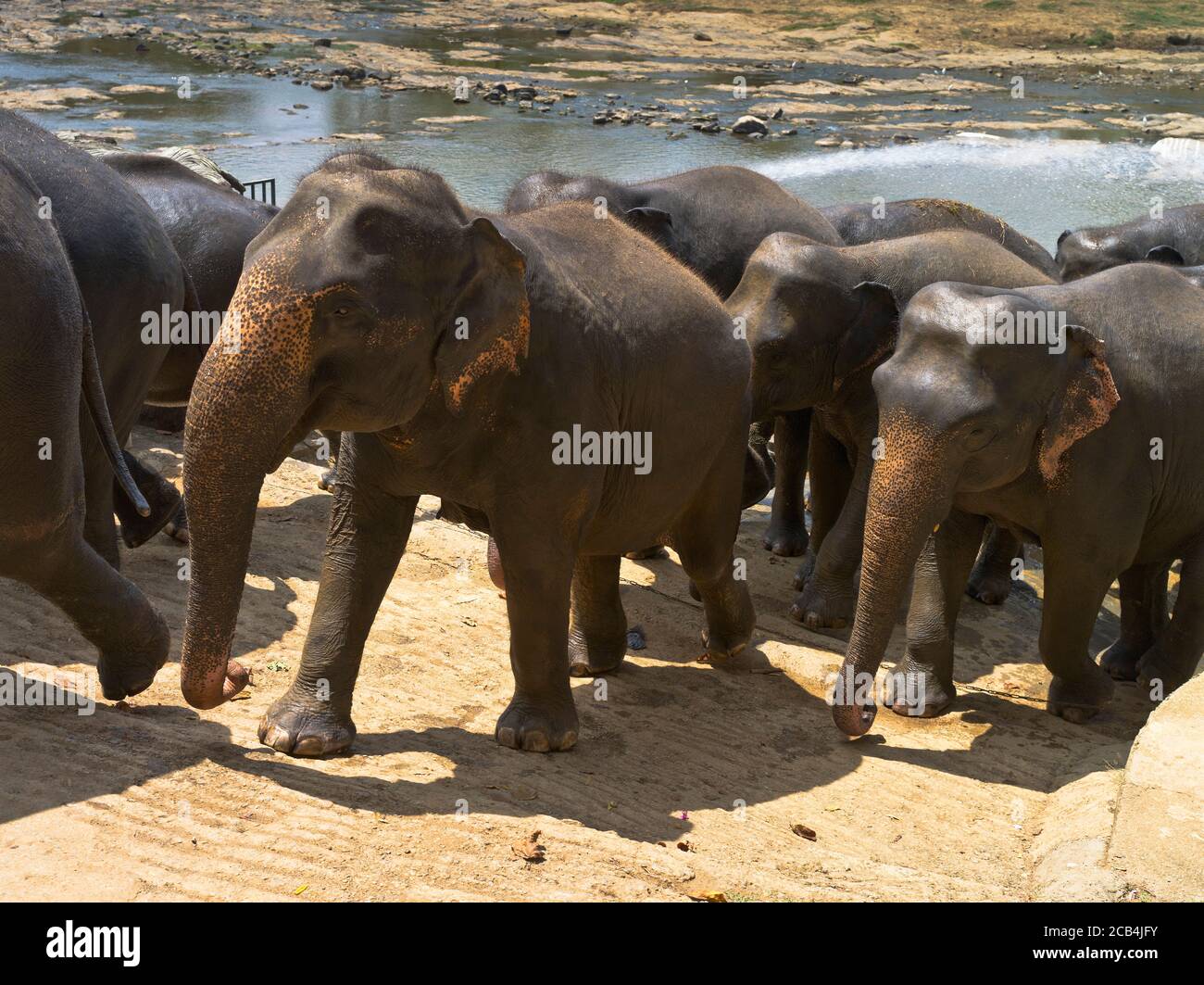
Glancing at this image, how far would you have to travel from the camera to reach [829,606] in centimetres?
675

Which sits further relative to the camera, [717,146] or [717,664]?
[717,146]

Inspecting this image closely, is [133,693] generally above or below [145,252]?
below

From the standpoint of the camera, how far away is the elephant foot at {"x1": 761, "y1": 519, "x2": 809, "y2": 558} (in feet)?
25.5

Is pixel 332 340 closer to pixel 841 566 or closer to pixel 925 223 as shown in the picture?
pixel 841 566

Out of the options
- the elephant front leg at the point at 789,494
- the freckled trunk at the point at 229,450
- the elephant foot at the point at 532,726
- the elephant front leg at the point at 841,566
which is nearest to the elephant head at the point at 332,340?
the freckled trunk at the point at 229,450

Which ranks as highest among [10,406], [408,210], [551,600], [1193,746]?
[408,210]

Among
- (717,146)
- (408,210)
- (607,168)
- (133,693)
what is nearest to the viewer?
(408,210)

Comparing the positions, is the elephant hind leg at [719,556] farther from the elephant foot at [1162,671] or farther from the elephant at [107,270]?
the elephant at [107,270]

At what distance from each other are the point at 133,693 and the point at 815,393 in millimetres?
3333

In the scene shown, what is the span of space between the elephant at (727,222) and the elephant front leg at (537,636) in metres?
3.02

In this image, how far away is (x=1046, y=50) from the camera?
93.9 ft

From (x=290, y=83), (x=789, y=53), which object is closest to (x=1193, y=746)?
(x=290, y=83)

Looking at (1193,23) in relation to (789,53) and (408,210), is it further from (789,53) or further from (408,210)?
(408,210)

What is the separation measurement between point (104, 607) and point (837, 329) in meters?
3.43
